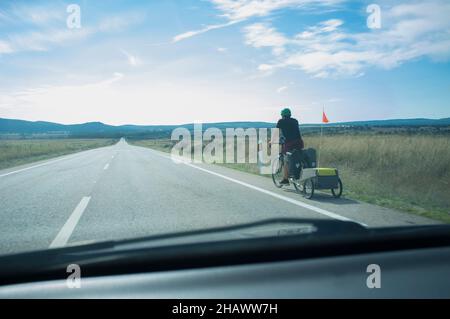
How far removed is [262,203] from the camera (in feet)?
25.0

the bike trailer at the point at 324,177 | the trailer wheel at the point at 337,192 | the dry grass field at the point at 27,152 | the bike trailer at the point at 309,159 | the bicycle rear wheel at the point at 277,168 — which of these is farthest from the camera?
the dry grass field at the point at 27,152

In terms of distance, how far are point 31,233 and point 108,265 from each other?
354 centimetres

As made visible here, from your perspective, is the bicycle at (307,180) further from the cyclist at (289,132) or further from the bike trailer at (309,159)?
the cyclist at (289,132)

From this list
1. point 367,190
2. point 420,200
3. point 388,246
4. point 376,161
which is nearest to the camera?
point 388,246

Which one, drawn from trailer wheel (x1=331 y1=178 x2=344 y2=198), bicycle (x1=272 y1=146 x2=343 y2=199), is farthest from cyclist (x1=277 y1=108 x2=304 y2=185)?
trailer wheel (x1=331 y1=178 x2=344 y2=198)

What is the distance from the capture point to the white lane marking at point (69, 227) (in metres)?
4.75

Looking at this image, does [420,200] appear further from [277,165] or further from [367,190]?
[277,165]

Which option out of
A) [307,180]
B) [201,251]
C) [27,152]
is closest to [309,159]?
[307,180]

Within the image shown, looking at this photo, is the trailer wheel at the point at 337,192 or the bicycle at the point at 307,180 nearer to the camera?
the bicycle at the point at 307,180

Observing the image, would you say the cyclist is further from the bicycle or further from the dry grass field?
the dry grass field

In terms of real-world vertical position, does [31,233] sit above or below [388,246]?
below

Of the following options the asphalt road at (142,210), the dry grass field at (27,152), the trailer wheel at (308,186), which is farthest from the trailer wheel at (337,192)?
the dry grass field at (27,152)

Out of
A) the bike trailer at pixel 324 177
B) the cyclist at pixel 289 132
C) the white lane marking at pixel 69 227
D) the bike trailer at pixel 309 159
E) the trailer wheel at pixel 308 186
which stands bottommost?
the white lane marking at pixel 69 227

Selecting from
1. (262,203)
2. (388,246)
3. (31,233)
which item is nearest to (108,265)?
(388,246)
